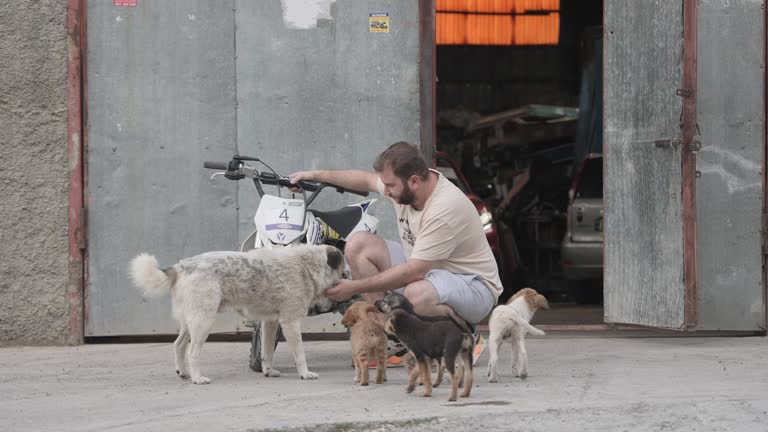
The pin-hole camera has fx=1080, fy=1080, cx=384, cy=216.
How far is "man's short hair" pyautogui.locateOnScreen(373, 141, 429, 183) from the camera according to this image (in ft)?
19.9

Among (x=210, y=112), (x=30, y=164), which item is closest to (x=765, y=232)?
(x=210, y=112)

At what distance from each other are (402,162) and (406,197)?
0.73ft

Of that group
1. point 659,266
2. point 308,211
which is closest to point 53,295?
point 308,211

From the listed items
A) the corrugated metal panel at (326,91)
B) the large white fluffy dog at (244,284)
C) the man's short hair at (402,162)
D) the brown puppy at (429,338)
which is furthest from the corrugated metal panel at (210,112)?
the brown puppy at (429,338)

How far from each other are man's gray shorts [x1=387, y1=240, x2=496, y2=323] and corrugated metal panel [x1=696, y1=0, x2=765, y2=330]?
280 centimetres

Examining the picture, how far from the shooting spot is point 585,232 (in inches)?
468

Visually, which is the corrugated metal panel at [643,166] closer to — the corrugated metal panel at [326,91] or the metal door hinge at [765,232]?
the metal door hinge at [765,232]

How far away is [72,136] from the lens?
8.38m

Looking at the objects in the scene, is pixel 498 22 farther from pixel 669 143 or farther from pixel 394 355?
pixel 394 355

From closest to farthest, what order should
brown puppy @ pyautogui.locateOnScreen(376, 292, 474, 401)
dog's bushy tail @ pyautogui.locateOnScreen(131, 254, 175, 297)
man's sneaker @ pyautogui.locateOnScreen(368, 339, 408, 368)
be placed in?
brown puppy @ pyautogui.locateOnScreen(376, 292, 474, 401) → dog's bushy tail @ pyautogui.locateOnScreen(131, 254, 175, 297) → man's sneaker @ pyautogui.locateOnScreen(368, 339, 408, 368)

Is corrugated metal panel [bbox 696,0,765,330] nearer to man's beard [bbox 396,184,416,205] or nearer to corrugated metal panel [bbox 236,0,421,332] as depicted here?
corrugated metal panel [bbox 236,0,421,332]

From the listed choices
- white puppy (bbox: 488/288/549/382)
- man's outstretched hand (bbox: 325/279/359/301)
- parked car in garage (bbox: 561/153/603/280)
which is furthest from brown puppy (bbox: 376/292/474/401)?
parked car in garage (bbox: 561/153/603/280)

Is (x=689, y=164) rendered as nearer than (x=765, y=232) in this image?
Yes

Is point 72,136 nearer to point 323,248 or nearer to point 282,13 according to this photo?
point 282,13
